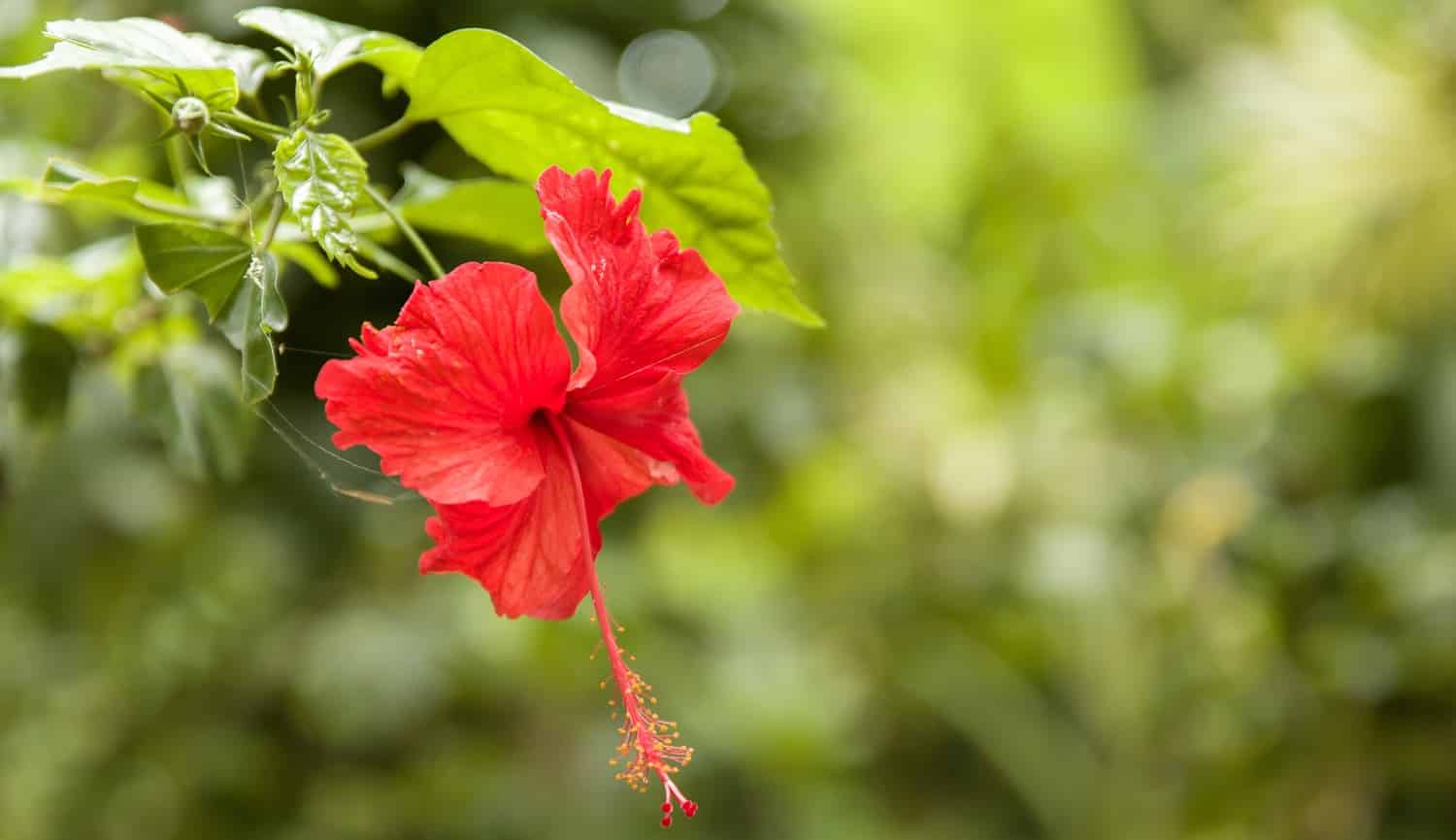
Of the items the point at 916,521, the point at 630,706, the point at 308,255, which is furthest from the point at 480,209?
the point at 916,521

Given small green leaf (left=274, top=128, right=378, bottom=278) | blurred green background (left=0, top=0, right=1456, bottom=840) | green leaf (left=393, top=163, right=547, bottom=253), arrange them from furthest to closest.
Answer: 1. blurred green background (left=0, top=0, right=1456, bottom=840)
2. green leaf (left=393, top=163, right=547, bottom=253)
3. small green leaf (left=274, top=128, right=378, bottom=278)

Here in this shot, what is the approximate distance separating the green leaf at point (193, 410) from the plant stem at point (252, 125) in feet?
0.52

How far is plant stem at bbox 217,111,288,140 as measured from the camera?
0.29m

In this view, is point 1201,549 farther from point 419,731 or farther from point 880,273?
point 419,731

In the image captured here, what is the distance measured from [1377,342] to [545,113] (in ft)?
5.48

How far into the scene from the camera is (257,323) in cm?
28

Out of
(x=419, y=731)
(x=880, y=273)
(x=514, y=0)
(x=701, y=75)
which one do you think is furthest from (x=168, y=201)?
(x=880, y=273)

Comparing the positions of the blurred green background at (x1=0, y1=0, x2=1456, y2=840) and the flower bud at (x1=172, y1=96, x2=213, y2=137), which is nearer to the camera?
the flower bud at (x1=172, y1=96, x2=213, y2=137)

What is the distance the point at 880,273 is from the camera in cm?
200

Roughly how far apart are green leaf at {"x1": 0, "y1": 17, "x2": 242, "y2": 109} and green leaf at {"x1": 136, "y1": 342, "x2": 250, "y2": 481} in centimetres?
15

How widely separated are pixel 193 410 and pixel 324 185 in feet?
0.66

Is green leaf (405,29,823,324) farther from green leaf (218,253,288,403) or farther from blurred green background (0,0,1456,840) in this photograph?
blurred green background (0,0,1456,840)

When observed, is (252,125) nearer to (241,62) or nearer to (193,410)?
(241,62)

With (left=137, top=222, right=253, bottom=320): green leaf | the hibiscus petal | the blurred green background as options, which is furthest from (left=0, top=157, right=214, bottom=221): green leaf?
the blurred green background
